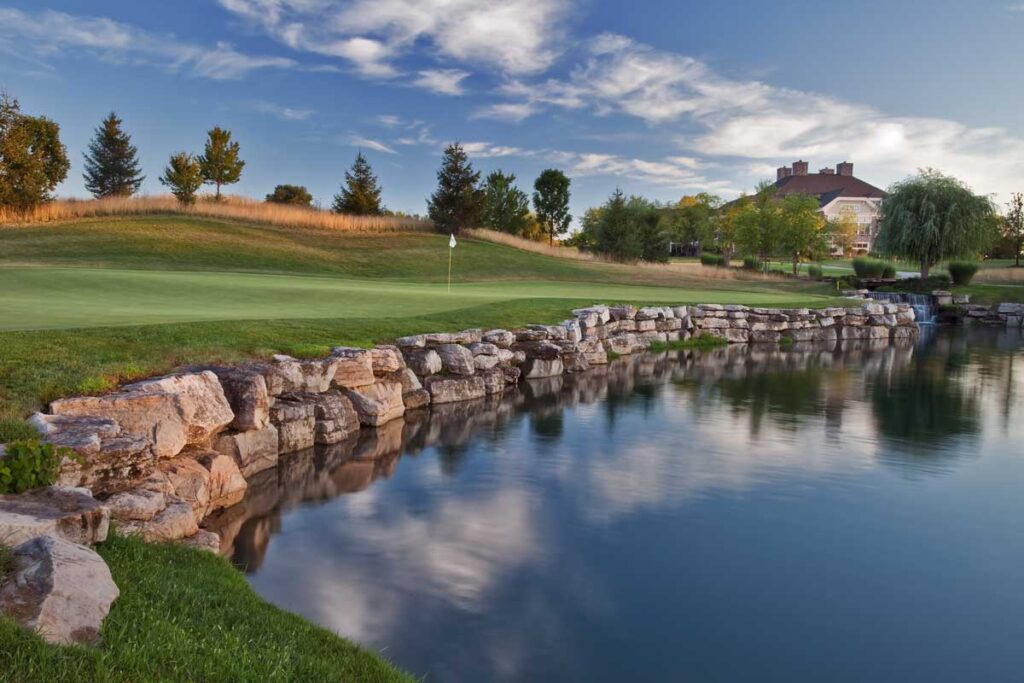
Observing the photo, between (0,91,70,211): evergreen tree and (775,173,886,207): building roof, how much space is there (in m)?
62.1

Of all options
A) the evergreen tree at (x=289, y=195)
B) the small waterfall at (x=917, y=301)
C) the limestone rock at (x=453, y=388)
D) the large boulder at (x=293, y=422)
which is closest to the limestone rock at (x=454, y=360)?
the limestone rock at (x=453, y=388)

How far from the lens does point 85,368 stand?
716 cm

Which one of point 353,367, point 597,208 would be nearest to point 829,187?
point 597,208

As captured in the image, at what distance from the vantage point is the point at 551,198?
58.0m

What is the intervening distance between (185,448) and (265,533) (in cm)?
129

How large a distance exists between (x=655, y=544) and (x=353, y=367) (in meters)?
5.14

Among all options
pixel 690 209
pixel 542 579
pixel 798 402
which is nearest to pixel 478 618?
pixel 542 579

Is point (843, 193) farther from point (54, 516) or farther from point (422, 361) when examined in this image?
point (54, 516)

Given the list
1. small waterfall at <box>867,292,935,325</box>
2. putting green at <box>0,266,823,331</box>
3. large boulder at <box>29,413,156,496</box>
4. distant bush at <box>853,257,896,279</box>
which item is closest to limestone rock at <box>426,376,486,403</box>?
putting green at <box>0,266,823,331</box>

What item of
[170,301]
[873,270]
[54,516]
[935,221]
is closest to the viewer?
[54,516]

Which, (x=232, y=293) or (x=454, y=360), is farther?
(x=232, y=293)

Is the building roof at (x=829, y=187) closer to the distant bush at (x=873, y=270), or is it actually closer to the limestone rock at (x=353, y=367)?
the distant bush at (x=873, y=270)

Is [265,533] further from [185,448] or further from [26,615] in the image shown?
[26,615]

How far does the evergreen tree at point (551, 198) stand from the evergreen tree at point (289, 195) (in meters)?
21.0
